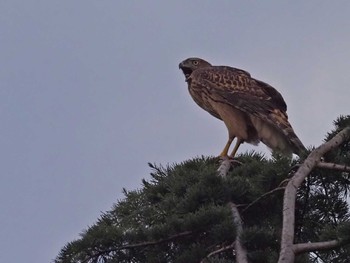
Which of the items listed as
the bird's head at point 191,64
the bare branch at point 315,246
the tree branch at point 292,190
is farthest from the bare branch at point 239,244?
the bird's head at point 191,64

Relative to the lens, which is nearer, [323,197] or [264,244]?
[264,244]

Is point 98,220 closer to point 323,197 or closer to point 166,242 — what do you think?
point 166,242

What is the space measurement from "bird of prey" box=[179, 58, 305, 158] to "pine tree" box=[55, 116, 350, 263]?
111 inches

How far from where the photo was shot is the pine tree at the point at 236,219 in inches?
241

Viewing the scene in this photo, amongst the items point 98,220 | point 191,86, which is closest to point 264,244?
point 98,220

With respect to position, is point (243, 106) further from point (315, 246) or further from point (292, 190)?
point (315, 246)

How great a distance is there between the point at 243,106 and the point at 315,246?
527cm

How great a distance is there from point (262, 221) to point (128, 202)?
1.60m

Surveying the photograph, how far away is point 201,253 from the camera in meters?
6.12

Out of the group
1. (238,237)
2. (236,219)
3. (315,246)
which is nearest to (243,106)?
(236,219)

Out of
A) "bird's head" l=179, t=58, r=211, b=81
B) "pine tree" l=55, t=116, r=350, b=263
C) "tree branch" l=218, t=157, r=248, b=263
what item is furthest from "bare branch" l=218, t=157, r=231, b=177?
"bird's head" l=179, t=58, r=211, b=81

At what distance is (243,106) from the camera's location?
1058 cm

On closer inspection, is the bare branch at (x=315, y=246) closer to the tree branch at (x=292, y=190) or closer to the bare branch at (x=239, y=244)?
the tree branch at (x=292, y=190)

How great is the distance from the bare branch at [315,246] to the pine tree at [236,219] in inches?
7.2
